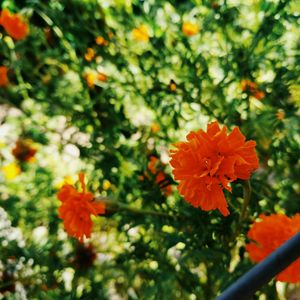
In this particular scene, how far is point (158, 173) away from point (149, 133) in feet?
0.73

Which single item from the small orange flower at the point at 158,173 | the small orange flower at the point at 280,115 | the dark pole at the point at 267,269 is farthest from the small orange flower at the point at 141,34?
the dark pole at the point at 267,269

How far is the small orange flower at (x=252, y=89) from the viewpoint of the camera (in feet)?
3.96

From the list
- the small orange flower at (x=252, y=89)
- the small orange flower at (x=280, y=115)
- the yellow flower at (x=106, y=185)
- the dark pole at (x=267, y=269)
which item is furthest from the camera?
Answer: the yellow flower at (x=106, y=185)

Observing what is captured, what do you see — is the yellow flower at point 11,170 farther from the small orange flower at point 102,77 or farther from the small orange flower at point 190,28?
the small orange flower at point 190,28

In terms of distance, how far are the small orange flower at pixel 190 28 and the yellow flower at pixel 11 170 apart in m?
0.89

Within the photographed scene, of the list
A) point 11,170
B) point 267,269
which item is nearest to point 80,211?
point 267,269

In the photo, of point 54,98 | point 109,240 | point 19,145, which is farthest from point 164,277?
Answer: point 19,145

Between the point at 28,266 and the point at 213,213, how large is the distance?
0.67 m

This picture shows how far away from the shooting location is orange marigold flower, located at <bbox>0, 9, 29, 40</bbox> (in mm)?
1484

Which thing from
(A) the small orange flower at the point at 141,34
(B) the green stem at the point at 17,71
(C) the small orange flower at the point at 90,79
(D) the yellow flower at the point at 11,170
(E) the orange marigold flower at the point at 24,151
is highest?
(A) the small orange flower at the point at 141,34

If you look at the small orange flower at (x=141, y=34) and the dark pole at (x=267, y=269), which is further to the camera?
the small orange flower at (x=141, y=34)

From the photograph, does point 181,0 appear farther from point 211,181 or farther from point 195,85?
point 211,181

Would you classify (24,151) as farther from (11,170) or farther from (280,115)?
(280,115)

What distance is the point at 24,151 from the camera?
69.0 inches
